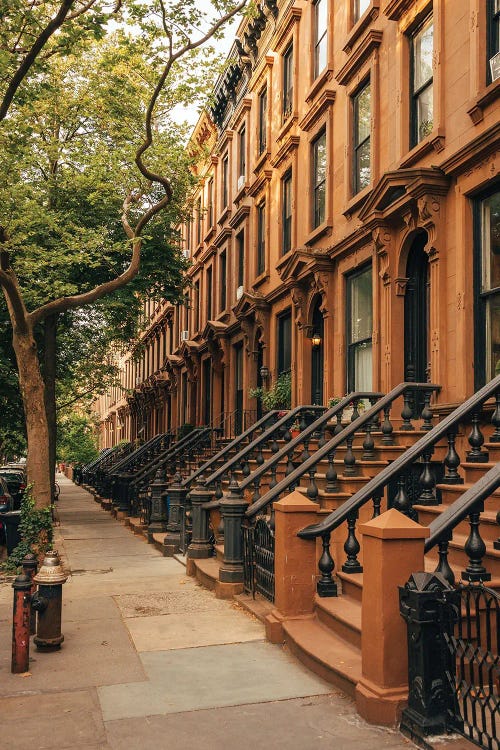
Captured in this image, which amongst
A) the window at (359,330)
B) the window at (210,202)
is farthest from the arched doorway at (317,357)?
the window at (210,202)

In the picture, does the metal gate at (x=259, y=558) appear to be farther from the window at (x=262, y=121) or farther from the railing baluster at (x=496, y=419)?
the window at (x=262, y=121)

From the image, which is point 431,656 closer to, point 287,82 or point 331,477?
point 331,477

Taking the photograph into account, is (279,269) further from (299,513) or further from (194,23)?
(299,513)

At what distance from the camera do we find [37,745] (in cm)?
472

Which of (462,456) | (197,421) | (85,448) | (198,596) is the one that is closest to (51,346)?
(197,421)

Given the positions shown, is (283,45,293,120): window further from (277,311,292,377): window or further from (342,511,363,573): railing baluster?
(342,511,363,573): railing baluster

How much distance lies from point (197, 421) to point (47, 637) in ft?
63.0

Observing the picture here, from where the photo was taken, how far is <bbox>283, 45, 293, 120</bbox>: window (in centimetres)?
1766

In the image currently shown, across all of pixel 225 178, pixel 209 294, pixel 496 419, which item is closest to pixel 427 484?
pixel 496 419

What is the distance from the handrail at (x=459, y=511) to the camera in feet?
17.2

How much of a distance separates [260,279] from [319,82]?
535 centimetres

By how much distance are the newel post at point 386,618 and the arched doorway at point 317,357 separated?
33.1 feet

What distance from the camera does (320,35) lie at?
15.9m

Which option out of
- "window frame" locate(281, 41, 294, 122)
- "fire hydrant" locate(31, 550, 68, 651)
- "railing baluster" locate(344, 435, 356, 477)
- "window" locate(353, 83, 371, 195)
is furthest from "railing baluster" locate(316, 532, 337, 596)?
"window frame" locate(281, 41, 294, 122)
